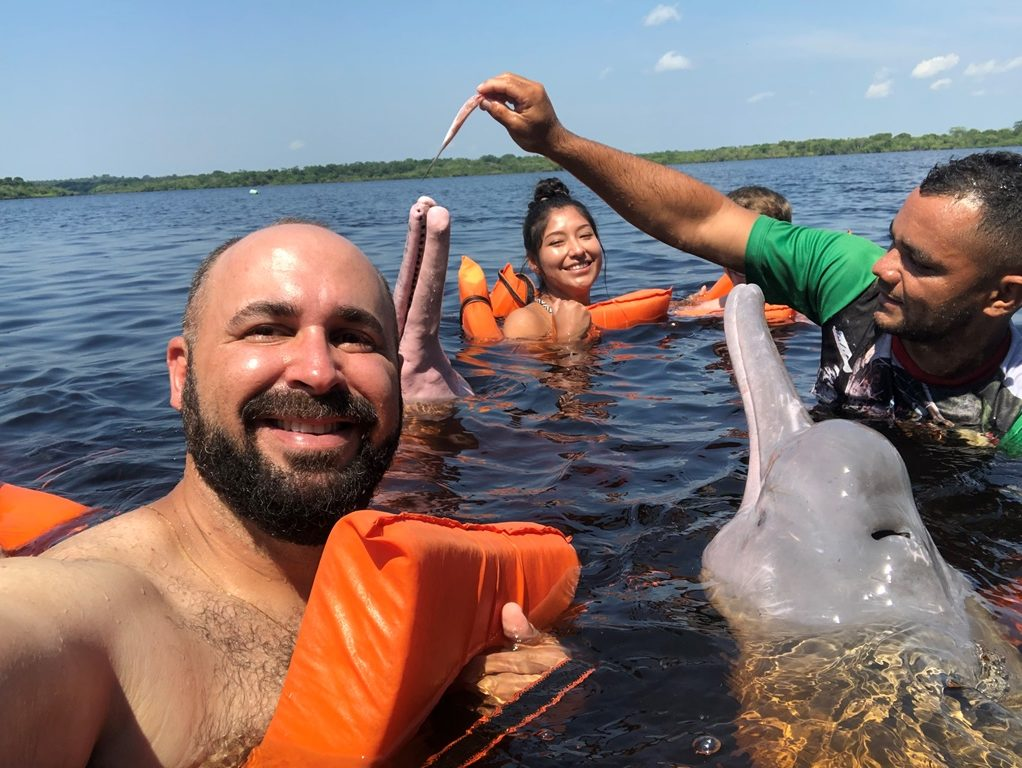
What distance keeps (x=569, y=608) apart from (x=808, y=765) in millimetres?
1340

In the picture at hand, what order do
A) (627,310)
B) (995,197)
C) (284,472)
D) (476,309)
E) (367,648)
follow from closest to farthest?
(367,648), (284,472), (995,197), (476,309), (627,310)

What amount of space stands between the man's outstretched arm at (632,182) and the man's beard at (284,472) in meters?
2.48

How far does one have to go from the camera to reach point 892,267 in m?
4.86

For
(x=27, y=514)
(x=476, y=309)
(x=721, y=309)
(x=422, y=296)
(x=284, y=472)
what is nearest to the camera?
(x=284, y=472)

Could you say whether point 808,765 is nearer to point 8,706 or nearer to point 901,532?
point 901,532

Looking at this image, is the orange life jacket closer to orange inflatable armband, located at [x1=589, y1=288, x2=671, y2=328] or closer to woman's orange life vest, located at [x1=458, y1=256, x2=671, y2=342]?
woman's orange life vest, located at [x1=458, y1=256, x2=671, y2=342]

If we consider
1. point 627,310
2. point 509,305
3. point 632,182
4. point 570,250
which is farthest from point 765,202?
point 632,182

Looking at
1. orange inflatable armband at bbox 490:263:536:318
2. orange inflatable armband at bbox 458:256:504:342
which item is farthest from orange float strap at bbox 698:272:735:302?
orange inflatable armband at bbox 458:256:504:342

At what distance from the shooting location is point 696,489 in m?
5.01

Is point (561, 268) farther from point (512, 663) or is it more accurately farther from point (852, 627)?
point (852, 627)

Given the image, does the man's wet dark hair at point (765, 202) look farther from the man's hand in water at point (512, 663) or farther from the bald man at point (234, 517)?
the man's hand in water at point (512, 663)

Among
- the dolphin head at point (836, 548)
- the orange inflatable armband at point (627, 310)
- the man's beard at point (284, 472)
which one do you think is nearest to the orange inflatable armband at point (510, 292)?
the orange inflatable armband at point (627, 310)

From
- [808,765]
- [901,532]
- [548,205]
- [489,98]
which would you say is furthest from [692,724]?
[548,205]

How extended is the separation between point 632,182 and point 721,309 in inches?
226
